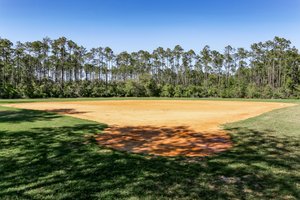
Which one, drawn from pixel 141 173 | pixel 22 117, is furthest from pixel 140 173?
pixel 22 117

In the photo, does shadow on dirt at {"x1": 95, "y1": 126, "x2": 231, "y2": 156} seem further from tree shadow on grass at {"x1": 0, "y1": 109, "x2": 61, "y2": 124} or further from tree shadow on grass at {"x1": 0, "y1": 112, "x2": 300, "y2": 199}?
tree shadow on grass at {"x1": 0, "y1": 109, "x2": 61, "y2": 124}

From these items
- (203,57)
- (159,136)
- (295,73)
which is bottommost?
(159,136)

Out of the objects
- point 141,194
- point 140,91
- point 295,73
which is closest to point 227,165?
point 141,194

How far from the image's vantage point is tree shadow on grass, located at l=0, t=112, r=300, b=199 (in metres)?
3.25

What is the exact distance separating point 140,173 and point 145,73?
43.9m

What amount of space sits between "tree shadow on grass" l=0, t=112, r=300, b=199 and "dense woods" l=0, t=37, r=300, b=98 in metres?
33.5

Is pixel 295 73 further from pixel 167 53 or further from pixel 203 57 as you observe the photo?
pixel 167 53

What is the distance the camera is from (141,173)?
4043 mm

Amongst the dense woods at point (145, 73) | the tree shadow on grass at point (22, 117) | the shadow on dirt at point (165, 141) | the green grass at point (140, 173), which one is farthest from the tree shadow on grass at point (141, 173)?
the dense woods at point (145, 73)

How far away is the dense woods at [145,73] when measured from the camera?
38969mm

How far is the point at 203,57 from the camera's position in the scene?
63.8 metres

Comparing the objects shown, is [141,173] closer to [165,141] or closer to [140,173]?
[140,173]

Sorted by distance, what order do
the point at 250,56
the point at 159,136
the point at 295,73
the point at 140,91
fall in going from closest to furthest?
the point at 159,136 → the point at 140,91 → the point at 295,73 → the point at 250,56

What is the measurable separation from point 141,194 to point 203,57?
2513 inches
